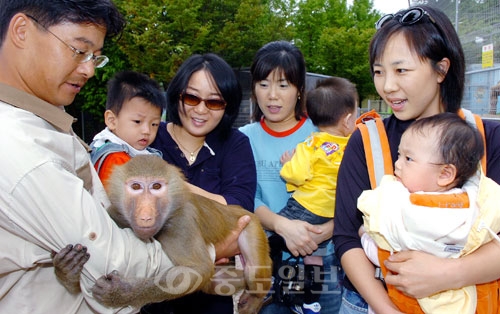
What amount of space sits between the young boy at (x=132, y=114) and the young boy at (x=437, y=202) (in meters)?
1.95

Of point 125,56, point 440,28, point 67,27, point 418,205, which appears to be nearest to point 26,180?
point 67,27

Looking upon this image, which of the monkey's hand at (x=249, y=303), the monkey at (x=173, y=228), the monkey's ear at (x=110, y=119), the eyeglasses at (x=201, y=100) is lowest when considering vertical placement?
the monkey's hand at (x=249, y=303)

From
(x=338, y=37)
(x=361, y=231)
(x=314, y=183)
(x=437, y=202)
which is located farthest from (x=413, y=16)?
(x=338, y=37)

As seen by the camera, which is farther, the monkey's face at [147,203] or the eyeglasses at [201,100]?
the eyeglasses at [201,100]

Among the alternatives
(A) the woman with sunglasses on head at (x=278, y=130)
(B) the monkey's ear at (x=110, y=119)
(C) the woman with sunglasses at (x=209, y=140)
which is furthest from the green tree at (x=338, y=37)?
(B) the monkey's ear at (x=110, y=119)

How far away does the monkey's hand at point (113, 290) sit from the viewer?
78.4 inches

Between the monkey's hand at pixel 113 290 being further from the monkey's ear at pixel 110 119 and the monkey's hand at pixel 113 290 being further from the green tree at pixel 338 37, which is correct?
the green tree at pixel 338 37

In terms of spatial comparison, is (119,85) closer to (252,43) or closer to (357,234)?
(357,234)

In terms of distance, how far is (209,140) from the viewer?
367cm

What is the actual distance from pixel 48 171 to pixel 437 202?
1.77 metres

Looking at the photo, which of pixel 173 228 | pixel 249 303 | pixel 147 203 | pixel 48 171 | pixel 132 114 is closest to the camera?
pixel 48 171

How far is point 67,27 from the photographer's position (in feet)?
6.87

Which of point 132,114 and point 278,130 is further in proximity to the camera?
point 278,130

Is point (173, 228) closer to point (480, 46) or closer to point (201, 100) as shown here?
point (201, 100)
